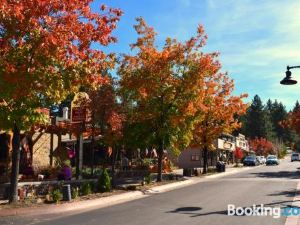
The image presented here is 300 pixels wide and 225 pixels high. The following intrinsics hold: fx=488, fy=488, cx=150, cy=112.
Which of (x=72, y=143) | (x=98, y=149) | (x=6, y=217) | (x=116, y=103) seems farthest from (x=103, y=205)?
(x=98, y=149)

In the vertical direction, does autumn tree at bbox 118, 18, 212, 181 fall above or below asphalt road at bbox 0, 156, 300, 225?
above

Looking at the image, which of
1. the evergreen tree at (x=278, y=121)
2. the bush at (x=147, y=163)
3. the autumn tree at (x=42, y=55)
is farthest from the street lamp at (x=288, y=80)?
the evergreen tree at (x=278, y=121)

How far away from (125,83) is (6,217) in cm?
1333

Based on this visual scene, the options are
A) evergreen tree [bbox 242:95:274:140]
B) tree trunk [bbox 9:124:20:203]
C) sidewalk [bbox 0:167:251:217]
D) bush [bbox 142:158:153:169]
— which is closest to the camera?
sidewalk [bbox 0:167:251:217]

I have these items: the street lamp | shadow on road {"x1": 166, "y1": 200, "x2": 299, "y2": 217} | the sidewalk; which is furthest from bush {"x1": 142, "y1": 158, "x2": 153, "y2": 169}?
the street lamp

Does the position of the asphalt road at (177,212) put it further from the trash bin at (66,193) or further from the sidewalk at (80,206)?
the trash bin at (66,193)

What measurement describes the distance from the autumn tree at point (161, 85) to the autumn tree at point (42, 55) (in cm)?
974

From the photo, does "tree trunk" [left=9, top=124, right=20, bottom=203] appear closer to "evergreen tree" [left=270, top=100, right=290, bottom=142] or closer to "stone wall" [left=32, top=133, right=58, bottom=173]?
"stone wall" [left=32, top=133, right=58, bottom=173]

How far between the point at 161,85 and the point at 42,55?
12.8 meters

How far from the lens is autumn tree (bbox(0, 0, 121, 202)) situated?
14188 millimetres

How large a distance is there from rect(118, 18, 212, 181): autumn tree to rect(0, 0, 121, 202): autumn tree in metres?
9.74

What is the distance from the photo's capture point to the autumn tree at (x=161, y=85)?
1043 inches

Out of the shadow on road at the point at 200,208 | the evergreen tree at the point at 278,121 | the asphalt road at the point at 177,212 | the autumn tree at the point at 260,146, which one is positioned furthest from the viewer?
the evergreen tree at the point at 278,121

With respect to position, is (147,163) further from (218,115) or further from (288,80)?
(288,80)
